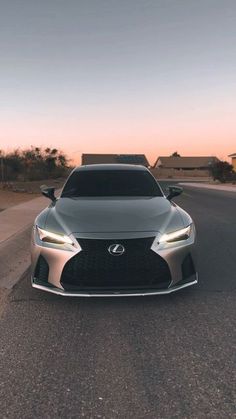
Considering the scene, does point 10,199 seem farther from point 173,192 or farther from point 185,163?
point 185,163

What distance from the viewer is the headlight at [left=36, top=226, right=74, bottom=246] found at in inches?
177

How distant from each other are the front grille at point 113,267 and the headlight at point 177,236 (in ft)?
0.55

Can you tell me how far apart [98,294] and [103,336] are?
49 cm

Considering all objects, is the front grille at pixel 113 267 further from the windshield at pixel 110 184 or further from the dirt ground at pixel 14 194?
the dirt ground at pixel 14 194

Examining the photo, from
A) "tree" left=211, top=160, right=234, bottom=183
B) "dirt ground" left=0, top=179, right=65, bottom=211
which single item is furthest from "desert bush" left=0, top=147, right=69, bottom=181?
"tree" left=211, top=160, right=234, bottom=183

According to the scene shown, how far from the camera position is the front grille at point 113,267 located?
4352 millimetres

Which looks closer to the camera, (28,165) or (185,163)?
(28,165)

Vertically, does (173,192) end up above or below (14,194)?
above

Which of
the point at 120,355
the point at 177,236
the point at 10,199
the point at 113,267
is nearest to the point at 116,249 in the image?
the point at 113,267

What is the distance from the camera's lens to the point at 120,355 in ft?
11.7

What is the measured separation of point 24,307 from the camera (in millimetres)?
4797

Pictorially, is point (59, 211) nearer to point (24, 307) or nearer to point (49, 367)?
point (24, 307)

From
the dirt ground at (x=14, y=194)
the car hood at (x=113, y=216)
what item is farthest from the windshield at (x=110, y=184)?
the dirt ground at (x=14, y=194)

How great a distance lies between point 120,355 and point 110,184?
3.30m
